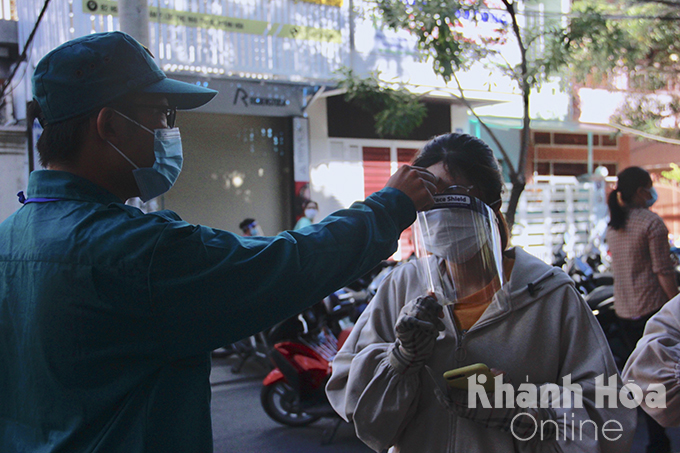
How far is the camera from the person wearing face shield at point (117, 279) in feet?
3.69

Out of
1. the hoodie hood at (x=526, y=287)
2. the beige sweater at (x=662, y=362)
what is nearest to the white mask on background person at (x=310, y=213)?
the beige sweater at (x=662, y=362)

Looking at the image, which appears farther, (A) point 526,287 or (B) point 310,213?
(B) point 310,213

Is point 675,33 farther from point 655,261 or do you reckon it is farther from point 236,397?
point 236,397

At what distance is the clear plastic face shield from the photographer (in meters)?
1.64

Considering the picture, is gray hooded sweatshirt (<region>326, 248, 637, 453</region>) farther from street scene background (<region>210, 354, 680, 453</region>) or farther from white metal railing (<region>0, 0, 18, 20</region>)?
white metal railing (<region>0, 0, 18, 20</region>)

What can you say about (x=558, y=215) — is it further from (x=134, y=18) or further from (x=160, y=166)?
(x=160, y=166)

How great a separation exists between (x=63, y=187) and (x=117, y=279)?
0.27m

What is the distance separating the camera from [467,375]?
5.22ft

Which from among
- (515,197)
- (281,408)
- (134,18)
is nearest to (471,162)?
(134,18)

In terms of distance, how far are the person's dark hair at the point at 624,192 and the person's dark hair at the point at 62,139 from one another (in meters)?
4.20

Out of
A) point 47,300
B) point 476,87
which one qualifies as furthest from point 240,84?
point 47,300

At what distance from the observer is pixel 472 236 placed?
5.52 ft

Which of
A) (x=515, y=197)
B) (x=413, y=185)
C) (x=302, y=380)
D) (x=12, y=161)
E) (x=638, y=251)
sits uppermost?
(x=12, y=161)

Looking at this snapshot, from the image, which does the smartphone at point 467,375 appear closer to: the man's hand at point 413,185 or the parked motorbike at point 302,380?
the man's hand at point 413,185
